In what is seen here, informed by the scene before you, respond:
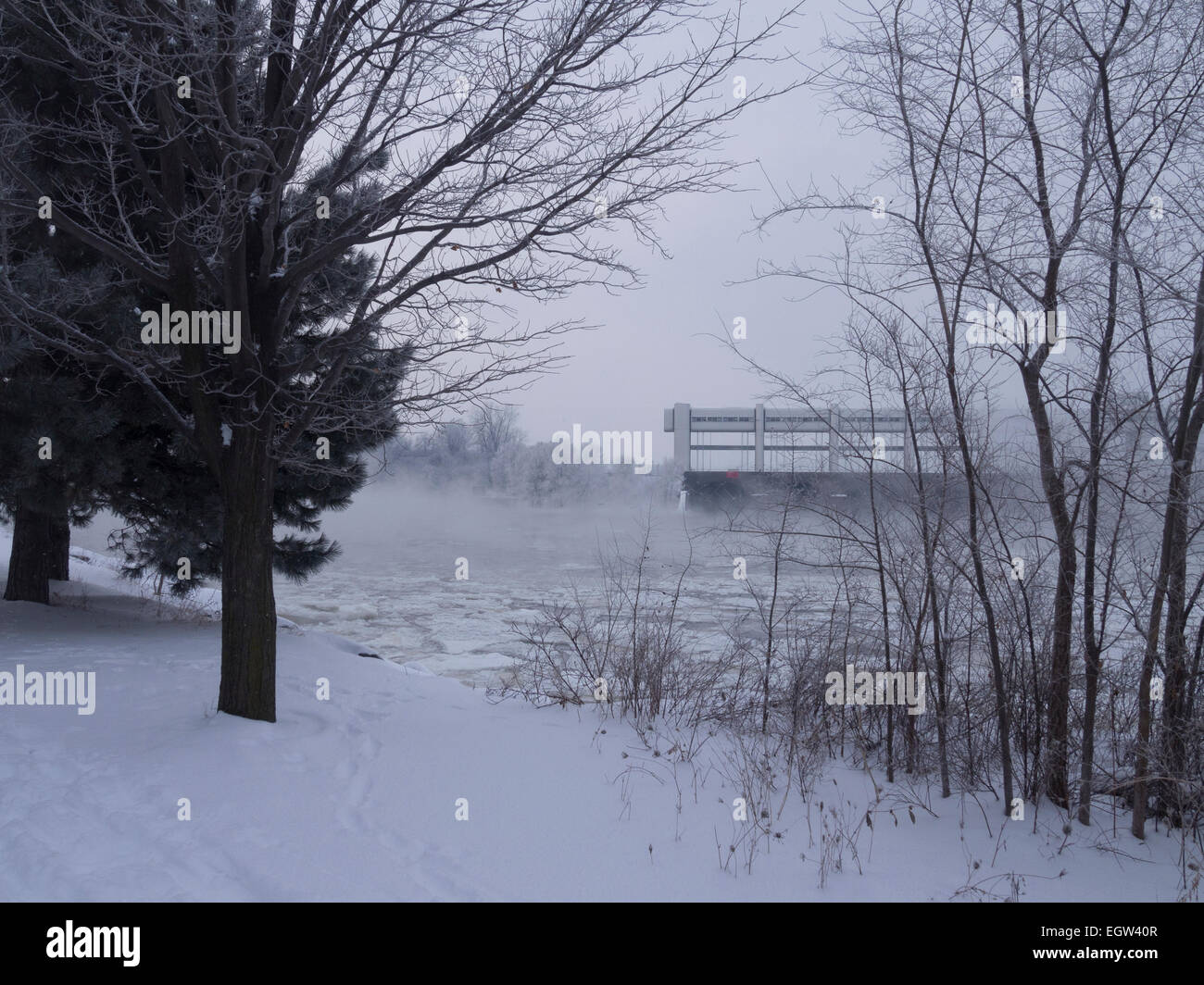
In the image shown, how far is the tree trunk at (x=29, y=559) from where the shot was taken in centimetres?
965

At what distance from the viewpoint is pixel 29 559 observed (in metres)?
9.81

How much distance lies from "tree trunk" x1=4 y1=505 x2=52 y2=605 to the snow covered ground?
13.1ft

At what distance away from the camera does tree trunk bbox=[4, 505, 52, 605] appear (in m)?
9.65

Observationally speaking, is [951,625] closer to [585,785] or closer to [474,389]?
[585,785]

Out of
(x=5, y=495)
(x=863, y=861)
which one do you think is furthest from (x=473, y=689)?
(x=5, y=495)

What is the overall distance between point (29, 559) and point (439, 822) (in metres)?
7.79

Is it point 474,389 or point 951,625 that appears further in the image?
point 951,625

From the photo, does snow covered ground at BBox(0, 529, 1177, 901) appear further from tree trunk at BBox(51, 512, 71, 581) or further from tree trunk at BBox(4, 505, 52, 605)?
tree trunk at BBox(51, 512, 71, 581)

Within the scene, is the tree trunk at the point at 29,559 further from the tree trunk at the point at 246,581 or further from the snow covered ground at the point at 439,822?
the tree trunk at the point at 246,581

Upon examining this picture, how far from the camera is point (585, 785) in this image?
5.31 m

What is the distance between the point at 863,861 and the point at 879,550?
2266 mm

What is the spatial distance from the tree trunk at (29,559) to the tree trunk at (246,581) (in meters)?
5.32

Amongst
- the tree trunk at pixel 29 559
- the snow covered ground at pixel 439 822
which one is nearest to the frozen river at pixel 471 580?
the snow covered ground at pixel 439 822

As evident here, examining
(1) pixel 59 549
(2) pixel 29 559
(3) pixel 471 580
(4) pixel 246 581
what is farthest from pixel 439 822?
(3) pixel 471 580
